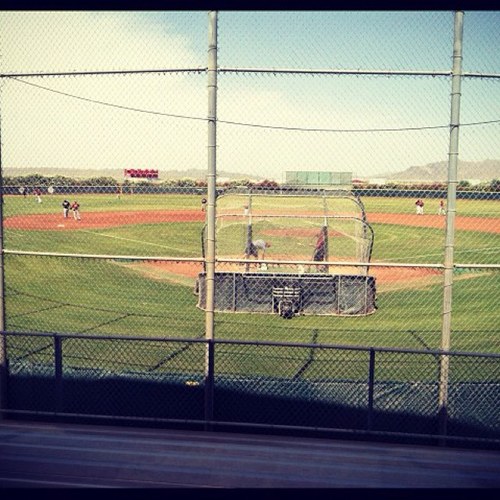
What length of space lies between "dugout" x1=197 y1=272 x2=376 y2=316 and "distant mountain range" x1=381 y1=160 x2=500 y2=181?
16.3ft

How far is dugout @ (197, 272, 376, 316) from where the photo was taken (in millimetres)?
11172

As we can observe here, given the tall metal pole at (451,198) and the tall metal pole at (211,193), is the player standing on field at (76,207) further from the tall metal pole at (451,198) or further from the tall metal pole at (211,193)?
the tall metal pole at (451,198)

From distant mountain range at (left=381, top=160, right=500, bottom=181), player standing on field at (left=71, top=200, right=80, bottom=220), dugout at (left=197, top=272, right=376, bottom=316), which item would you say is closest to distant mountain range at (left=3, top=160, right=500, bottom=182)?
distant mountain range at (left=381, top=160, right=500, bottom=181)

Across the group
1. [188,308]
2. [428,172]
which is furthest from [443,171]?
[188,308]

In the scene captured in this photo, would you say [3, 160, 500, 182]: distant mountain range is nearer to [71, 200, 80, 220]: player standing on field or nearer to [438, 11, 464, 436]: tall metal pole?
[438, 11, 464, 436]: tall metal pole

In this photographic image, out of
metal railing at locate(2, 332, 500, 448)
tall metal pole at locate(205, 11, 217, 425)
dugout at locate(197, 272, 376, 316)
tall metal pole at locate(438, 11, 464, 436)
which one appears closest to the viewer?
tall metal pole at locate(438, 11, 464, 436)

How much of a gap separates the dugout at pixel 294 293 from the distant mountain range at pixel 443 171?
4981 millimetres

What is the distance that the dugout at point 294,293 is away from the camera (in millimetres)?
11172

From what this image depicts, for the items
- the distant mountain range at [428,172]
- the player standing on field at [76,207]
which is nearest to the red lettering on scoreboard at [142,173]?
the distant mountain range at [428,172]

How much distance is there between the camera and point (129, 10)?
4.03ft

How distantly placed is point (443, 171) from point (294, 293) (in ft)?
18.6

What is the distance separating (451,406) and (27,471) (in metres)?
4.19

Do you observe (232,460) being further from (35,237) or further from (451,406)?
(35,237)
